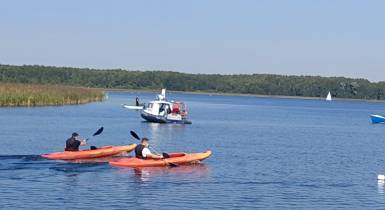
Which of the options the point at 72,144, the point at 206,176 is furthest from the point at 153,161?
the point at 72,144

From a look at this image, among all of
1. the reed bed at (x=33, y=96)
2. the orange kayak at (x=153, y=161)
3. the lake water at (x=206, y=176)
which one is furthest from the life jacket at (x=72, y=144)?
the reed bed at (x=33, y=96)

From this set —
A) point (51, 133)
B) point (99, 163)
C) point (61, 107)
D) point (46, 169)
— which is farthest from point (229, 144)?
point (61, 107)

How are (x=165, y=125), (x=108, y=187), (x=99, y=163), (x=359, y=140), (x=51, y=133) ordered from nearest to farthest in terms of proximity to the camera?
(x=108, y=187)
(x=99, y=163)
(x=51, y=133)
(x=359, y=140)
(x=165, y=125)

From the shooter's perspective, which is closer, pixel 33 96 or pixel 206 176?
pixel 206 176

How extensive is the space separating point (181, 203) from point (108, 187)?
3.77 m

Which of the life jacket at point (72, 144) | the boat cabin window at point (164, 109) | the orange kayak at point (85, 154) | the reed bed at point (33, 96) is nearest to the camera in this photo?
the orange kayak at point (85, 154)

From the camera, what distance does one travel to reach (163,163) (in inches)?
1453

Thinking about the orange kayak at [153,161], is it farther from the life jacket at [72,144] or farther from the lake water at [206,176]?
the life jacket at [72,144]

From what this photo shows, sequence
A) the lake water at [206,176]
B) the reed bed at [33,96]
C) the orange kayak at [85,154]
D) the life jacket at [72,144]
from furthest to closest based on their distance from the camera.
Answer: the reed bed at [33,96]
the life jacket at [72,144]
the orange kayak at [85,154]
the lake water at [206,176]

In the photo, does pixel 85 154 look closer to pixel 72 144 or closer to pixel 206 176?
pixel 72 144

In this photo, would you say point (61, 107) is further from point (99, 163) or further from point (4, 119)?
point (99, 163)

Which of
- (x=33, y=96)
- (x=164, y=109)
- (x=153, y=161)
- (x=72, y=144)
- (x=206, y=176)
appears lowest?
(x=206, y=176)

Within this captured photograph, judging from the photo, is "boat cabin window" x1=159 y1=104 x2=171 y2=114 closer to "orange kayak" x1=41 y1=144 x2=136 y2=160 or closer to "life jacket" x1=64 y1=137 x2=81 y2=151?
"orange kayak" x1=41 y1=144 x2=136 y2=160

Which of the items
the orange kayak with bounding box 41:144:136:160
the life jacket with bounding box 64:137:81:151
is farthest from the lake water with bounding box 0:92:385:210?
the life jacket with bounding box 64:137:81:151
